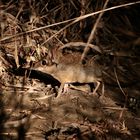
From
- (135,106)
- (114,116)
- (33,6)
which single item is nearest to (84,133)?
Answer: (114,116)

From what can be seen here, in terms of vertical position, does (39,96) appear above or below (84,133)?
above

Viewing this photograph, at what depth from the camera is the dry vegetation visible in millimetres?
2453

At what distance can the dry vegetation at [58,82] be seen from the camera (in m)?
2.45

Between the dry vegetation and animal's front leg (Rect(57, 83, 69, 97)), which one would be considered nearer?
the dry vegetation

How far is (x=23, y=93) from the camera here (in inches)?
111

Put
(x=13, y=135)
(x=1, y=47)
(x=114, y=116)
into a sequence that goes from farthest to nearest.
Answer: (x=1, y=47), (x=114, y=116), (x=13, y=135)

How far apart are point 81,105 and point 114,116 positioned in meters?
0.26

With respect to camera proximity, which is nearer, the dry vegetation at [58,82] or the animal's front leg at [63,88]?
the dry vegetation at [58,82]

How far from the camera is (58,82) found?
2.94 meters

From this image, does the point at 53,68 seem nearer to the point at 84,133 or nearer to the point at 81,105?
the point at 81,105

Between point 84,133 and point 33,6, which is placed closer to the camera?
point 84,133

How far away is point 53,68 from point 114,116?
613mm

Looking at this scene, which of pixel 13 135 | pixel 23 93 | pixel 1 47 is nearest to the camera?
pixel 13 135

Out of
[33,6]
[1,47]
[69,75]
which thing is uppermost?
[33,6]
